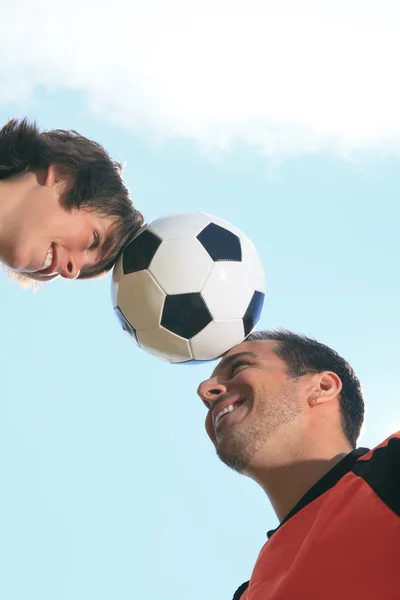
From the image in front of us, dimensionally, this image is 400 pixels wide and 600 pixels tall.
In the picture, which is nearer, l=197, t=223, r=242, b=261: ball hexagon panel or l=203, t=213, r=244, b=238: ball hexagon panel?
l=197, t=223, r=242, b=261: ball hexagon panel

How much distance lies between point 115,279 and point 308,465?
192 centimetres

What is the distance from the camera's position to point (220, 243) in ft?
15.7

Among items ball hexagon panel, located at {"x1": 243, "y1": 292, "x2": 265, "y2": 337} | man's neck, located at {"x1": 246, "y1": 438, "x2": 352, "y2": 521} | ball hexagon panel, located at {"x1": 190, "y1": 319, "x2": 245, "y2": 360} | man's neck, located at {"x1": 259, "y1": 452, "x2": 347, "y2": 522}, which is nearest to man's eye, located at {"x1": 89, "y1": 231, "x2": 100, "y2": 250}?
ball hexagon panel, located at {"x1": 190, "y1": 319, "x2": 245, "y2": 360}

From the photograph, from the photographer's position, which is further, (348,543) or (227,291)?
(227,291)

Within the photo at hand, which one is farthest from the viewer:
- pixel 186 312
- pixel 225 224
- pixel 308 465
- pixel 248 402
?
pixel 225 224

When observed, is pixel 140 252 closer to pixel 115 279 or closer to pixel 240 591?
pixel 115 279

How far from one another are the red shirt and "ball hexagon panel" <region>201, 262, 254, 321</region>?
4.96ft

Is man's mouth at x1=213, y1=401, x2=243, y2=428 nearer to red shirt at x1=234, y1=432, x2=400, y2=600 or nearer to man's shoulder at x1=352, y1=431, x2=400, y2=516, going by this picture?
red shirt at x1=234, y1=432, x2=400, y2=600

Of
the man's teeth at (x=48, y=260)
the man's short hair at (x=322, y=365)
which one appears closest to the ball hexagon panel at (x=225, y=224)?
the man's short hair at (x=322, y=365)

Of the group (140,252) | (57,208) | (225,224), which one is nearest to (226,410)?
(140,252)

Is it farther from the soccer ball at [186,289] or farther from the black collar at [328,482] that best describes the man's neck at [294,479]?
the soccer ball at [186,289]

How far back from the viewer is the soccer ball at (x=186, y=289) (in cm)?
462

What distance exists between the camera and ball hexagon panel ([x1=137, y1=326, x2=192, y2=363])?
468cm

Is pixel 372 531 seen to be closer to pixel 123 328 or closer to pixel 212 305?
pixel 212 305
